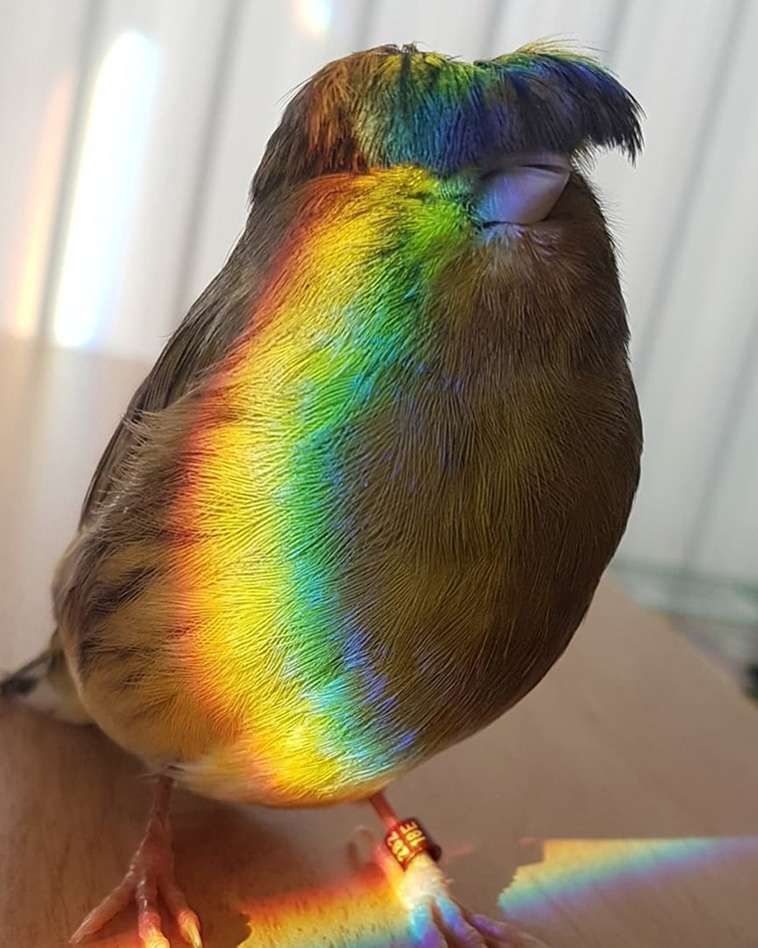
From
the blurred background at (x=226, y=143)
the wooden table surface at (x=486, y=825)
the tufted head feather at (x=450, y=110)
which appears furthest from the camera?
the blurred background at (x=226, y=143)

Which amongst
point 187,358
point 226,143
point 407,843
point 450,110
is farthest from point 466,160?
point 226,143

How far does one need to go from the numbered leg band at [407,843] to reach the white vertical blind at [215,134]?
3.05 ft

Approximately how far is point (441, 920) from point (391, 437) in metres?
0.25

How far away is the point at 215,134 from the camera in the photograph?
53.1 inches

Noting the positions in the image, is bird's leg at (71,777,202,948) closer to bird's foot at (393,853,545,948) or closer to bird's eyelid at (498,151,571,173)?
bird's foot at (393,853,545,948)

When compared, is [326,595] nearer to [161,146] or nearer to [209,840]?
[209,840]

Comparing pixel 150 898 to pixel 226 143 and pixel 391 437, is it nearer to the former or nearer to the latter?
pixel 391 437

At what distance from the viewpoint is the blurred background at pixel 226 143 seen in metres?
1.32

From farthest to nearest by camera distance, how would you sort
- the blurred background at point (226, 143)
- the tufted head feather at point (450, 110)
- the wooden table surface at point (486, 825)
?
the blurred background at point (226, 143), the wooden table surface at point (486, 825), the tufted head feather at point (450, 110)

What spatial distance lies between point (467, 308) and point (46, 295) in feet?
3.55

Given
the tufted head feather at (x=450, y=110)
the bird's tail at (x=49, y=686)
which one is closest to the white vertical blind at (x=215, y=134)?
the bird's tail at (x=49, y=686)

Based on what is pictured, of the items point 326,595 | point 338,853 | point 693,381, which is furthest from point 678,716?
point 693,381

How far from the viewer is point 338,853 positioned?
0.58m

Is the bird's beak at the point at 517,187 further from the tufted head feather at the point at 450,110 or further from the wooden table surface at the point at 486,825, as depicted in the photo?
the wooden table surface at the point at 486,825
